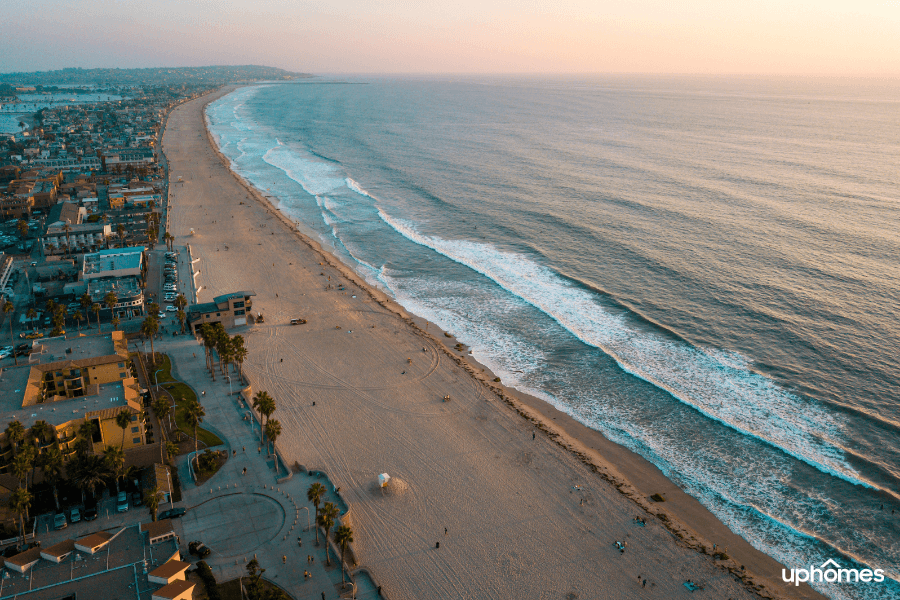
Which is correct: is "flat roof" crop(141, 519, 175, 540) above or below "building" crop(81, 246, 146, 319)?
below

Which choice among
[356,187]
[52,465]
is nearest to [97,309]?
[52,465]

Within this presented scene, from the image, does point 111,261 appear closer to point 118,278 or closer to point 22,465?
point 118,278

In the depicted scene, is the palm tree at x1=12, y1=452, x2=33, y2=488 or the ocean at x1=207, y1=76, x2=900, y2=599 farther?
the ocean at x1=207, y1=76, x2=900, y2=599

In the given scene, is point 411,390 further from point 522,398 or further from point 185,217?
point 185,217

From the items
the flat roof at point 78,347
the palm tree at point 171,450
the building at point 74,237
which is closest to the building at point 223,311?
the flat roof at point 78,347

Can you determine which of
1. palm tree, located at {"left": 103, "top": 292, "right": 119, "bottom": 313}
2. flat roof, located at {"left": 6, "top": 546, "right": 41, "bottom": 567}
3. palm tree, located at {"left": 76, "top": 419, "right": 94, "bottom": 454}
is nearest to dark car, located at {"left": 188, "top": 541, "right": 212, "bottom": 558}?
flat roof, located at {"left": 6, "top": 546, "right": 41, "bottom": 567}

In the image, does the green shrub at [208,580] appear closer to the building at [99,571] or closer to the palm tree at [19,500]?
the building at [99,571]

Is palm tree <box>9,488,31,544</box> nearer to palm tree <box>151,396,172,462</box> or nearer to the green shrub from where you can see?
palm tree <box>151,396,172,462</box>
